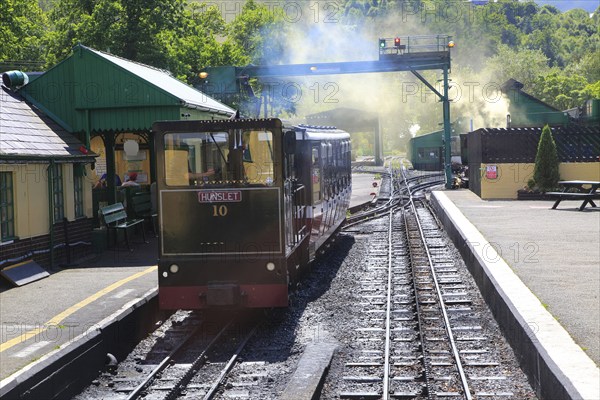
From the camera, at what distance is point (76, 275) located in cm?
1376

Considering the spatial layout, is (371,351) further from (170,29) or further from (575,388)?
(170,29)

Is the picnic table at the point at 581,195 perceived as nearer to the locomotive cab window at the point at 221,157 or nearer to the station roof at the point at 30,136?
the station roof at the point at 30,136

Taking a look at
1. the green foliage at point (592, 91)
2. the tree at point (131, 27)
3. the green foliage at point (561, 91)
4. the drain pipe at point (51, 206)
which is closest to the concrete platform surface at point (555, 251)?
the drain pipe at point (51, 206)

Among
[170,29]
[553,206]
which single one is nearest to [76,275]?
[553,206]

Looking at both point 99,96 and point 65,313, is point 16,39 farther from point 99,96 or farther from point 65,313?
point 65,313

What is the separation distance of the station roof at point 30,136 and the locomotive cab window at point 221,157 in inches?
169

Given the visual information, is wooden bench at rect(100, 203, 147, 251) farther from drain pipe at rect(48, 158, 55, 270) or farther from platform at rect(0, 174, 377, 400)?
drain pipe at rect(48, 158, 55, 270)

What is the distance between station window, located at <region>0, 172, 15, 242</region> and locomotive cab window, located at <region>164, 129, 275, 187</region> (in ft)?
15.2

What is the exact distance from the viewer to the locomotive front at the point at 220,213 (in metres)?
10.0

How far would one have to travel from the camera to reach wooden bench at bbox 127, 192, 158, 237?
18562mm

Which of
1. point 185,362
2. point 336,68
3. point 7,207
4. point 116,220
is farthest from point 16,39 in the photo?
point 185,362

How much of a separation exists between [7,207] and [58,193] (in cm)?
200

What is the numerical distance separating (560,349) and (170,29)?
100 ft

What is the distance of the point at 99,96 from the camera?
55.9 feet
